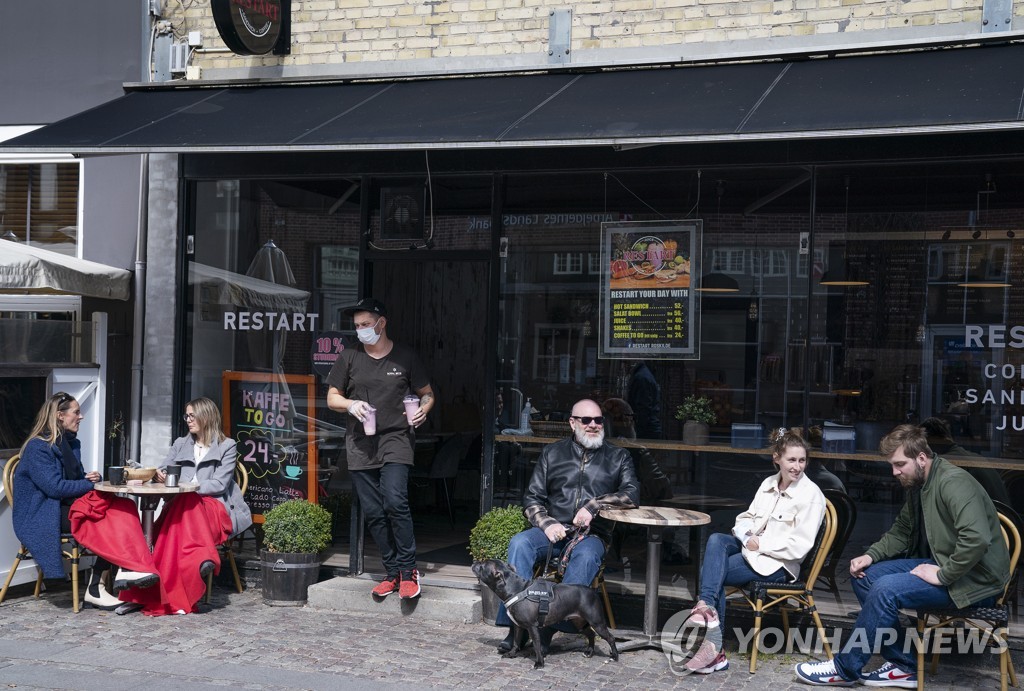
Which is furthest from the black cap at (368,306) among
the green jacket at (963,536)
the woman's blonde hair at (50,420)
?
the green jacket at (963,536)

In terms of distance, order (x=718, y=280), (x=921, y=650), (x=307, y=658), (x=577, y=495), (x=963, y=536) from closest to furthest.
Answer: (x=963, y=536) → (x=921, y=650) → (x=307, y=658) → (x=577, y=495) → (x=718, y=280)

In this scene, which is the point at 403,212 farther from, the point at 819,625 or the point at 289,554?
the point at 819,625

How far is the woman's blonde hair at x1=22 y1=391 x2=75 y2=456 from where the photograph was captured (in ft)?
24.2

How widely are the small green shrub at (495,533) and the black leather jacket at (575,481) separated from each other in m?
0.36

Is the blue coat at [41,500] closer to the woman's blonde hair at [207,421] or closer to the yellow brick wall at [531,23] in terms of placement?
the woman's blonde hair at [207,421]

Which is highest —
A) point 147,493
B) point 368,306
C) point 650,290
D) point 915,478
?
point 650,290

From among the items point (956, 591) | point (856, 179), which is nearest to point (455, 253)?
point (856, 179)

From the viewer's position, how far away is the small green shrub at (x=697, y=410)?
7.60 m

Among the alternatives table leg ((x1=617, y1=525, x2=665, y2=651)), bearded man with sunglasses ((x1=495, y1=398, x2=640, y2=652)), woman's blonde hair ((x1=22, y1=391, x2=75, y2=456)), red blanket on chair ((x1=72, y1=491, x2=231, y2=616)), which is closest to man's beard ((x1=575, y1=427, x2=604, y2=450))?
bearded man with sunglasses ((x1=495, y1=398, x2=640, y2=652))

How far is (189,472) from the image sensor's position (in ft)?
25.5

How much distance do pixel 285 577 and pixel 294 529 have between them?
1.08 feet

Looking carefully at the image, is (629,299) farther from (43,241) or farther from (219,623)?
(43,241)

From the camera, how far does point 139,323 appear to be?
8.80m
